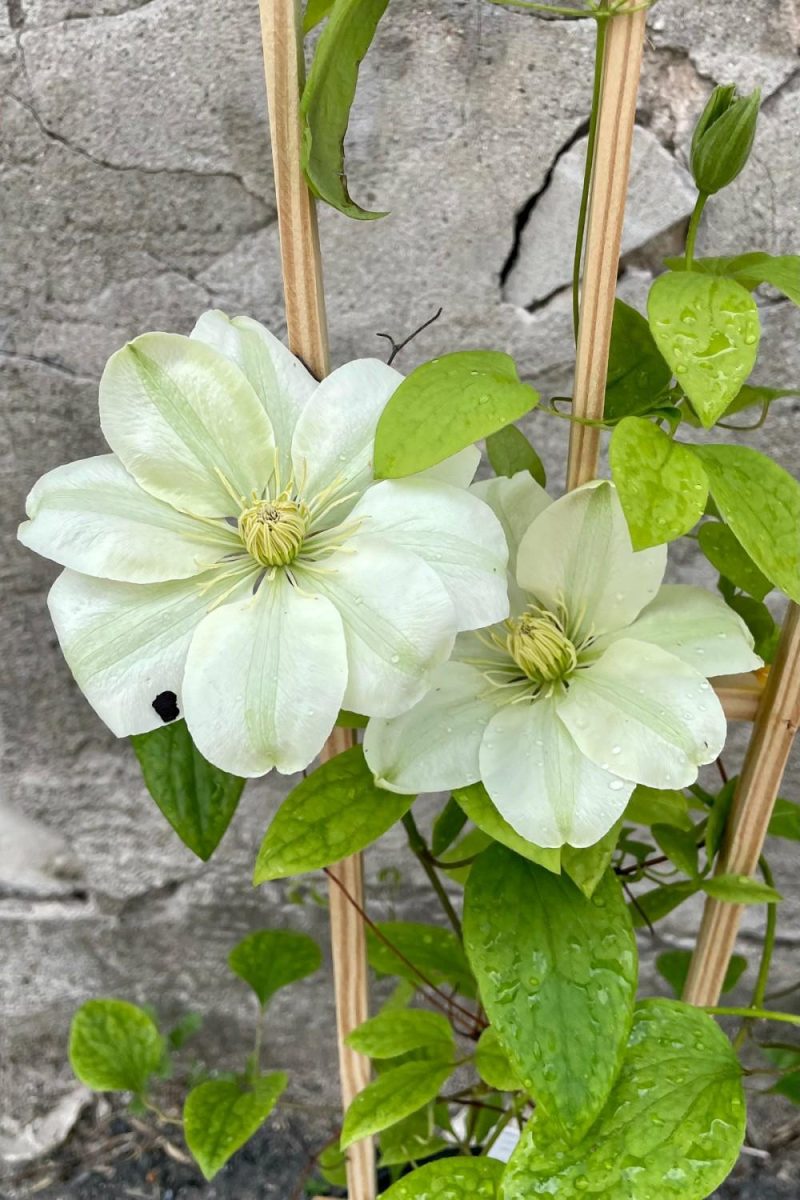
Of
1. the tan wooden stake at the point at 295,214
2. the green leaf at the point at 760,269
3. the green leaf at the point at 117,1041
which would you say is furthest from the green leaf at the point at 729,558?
the green leaf at the point at 117,1041

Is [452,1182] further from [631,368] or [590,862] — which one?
[631,368]

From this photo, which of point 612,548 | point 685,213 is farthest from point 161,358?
point 685,213

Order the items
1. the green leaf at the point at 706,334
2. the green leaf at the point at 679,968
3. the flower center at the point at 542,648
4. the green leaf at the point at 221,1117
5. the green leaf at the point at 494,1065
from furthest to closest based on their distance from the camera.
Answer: the green leaf at the point at 679,968
the green leaf at the point at 221,1117
the green leaf at the point at 494,1065
the flower center at the point at 542,648
the green leaf at the point at 706,334

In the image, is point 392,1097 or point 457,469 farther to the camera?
point 392,1097

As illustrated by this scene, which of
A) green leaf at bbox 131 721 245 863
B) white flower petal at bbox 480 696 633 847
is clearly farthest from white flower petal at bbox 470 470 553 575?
green leaf at bbox 131 721 245 863

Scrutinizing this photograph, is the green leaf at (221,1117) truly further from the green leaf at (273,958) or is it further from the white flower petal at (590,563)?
the white flower petal at (590,563)

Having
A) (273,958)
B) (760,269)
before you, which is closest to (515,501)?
(760,269)
